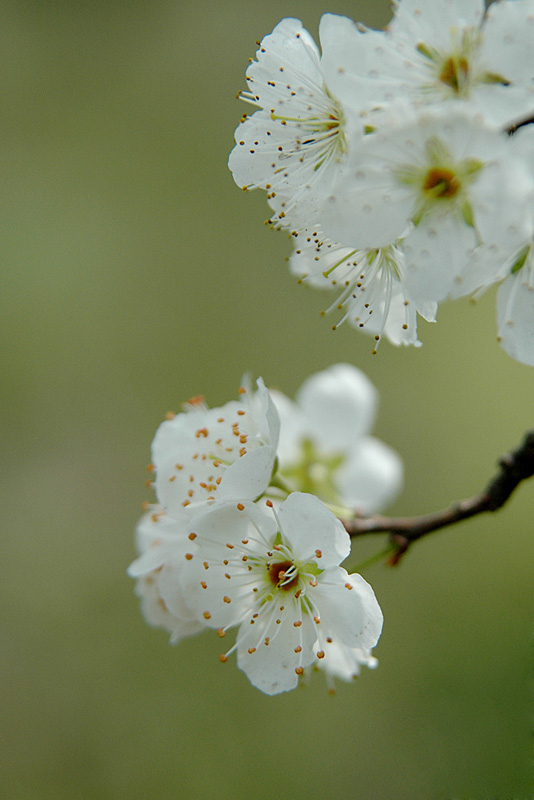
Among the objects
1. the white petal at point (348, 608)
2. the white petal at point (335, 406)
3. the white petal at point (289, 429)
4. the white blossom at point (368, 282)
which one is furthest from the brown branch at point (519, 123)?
the white petal at point (335, 406)

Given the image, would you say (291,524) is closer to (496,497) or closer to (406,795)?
(496,497)

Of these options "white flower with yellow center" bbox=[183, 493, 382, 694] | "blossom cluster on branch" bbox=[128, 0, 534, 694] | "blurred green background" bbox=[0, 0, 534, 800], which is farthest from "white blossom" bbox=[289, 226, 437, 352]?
"blurred green background" bbox=[0, 0, 534, 800]

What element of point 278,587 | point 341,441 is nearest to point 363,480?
point 341,441

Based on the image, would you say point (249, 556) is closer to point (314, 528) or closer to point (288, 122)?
point (314, 528)

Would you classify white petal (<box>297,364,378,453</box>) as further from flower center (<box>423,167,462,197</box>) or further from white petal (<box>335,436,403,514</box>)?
flower center (<box>423,167,462,197</box>)

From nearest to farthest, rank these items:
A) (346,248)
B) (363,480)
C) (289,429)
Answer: (346,248), (289,429), (363,480)

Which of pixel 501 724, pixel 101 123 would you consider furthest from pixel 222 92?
pixel 501 724
